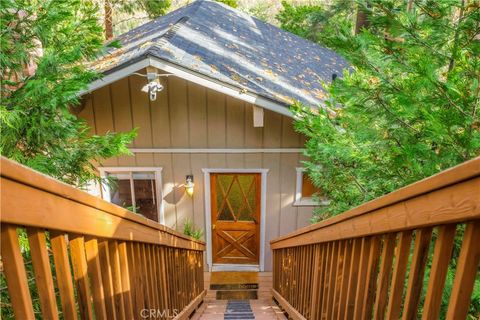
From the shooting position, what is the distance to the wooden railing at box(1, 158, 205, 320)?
2.58ft

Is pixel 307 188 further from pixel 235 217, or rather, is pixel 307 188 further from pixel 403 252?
pixel 403 252

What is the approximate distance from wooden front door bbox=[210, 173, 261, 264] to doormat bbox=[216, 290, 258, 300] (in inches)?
27.4

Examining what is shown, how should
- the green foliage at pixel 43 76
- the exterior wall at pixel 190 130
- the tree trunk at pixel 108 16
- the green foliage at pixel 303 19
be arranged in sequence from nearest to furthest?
the green foliage at pixel 43 76
the exterior wall at pixel 190 130
the tree trunk at pixel 108 16
the green foliage at pixel 303 19

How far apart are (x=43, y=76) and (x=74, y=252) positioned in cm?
172

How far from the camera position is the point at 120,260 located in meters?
1.49

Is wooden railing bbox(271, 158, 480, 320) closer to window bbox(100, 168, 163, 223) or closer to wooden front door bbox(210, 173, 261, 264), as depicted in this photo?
wooden front door bbox(210, 173, 261, 264)

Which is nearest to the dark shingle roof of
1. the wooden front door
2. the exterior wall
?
the exterior wall

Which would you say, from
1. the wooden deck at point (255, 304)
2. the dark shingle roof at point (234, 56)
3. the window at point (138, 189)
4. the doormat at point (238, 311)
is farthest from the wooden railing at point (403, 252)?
the window at point (138, 189)

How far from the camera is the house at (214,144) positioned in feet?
16.0

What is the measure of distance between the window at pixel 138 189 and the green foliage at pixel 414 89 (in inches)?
153

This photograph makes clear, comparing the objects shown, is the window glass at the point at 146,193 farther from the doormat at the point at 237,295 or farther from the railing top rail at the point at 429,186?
the railing top rail at the point at 429,186

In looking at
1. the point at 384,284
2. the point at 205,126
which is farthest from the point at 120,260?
the point at 205,126

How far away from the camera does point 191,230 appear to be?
5.74 meters

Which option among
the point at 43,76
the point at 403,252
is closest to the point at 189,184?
the point at 43,76
